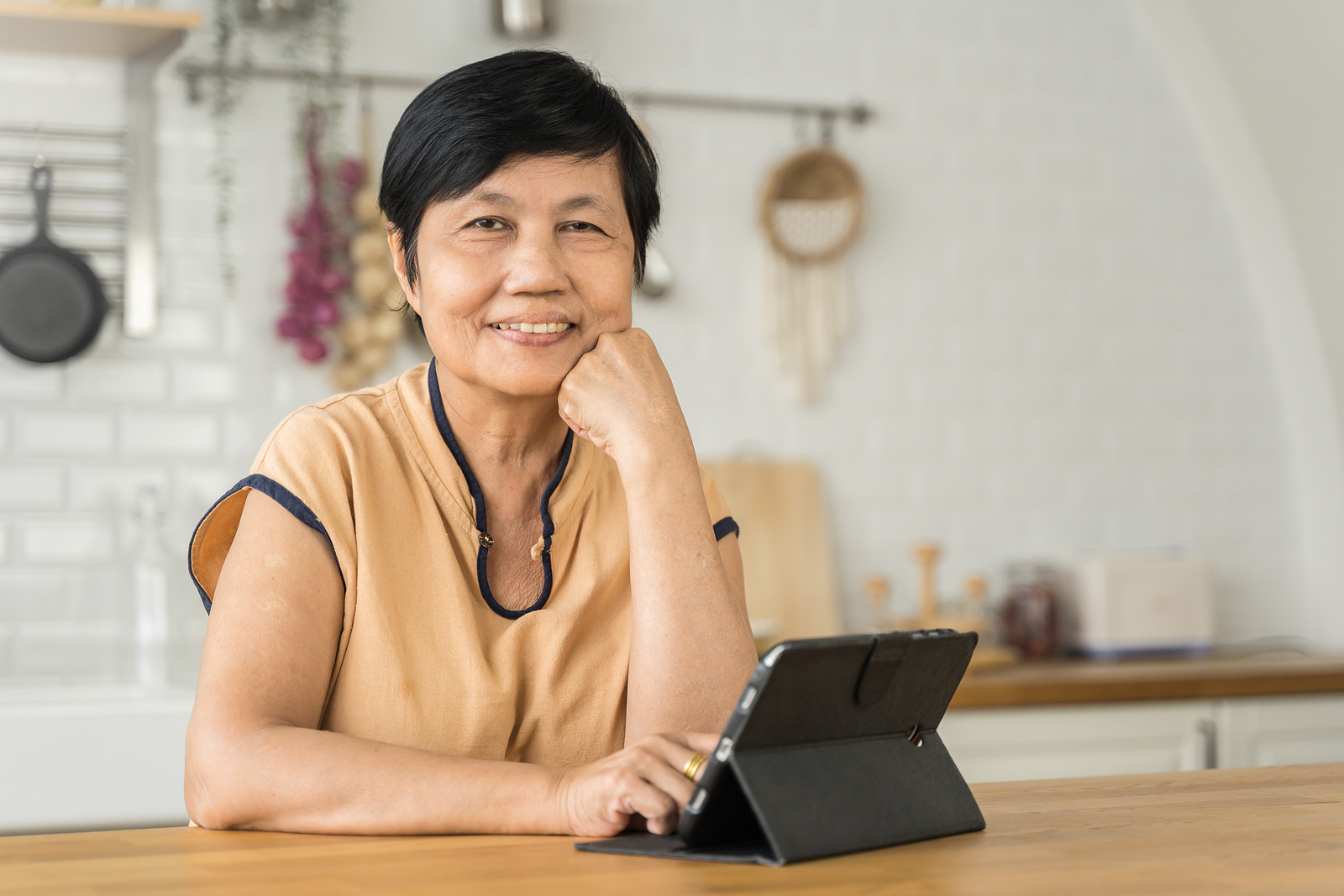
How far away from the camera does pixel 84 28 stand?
2.71m

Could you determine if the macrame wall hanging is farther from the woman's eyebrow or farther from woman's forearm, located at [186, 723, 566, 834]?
woman's forearm, located at [186, 723, 566, 834]

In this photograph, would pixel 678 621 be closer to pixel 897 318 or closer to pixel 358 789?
pixel 358 789

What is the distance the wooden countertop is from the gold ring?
1.78 metres

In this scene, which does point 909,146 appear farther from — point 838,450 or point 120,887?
point 120,887

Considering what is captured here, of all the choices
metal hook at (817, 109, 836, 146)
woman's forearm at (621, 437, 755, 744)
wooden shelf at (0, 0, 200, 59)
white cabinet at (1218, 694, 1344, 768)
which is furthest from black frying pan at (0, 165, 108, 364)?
white cabinet at (1218, 694, 1344, 768)

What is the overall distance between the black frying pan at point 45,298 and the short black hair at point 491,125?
1.68 metres

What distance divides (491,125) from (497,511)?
1.32 feet

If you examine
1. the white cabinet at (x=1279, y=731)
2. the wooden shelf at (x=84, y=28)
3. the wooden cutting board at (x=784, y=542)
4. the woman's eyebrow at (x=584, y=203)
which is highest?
the wooden shelf at (x=84, y=28)

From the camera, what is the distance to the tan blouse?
1.23 m

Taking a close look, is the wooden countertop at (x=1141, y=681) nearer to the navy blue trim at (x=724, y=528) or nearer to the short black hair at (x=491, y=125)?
the navy blue trim at (x=724, y=528)

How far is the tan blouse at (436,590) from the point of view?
1.23m

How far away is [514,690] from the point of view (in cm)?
128

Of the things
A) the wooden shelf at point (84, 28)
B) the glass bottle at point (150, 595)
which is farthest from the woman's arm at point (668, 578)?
the wooden shelf at point (84, 28)

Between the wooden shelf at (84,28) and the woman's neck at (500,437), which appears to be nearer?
the woman's neck at (500,437)
